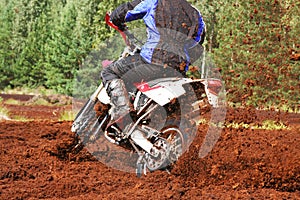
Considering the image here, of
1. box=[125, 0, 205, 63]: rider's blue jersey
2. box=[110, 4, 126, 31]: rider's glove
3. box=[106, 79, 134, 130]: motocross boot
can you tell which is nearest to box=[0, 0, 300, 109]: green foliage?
box=[110, 4, 126, 31]: rider's glove

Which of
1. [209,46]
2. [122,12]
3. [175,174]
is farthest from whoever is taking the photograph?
[209,46]

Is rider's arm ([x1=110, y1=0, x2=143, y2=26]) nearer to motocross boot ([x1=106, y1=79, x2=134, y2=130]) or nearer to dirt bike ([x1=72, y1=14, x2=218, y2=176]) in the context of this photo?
dirt bike ([x1=72, y1=14, x2=218, y2=176])

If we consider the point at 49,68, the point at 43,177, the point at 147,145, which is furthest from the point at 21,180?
the point at 49,68

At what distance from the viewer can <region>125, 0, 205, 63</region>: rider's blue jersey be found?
209 inches

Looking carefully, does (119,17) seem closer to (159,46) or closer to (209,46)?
(159,46)

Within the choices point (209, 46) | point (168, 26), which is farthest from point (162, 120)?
point (209, 46)

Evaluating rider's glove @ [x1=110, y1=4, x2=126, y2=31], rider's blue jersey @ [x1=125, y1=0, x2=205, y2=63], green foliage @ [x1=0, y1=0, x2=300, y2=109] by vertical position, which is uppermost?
rider's blue jersey @ [x1=125, y1=0, x2=205, y2=63]

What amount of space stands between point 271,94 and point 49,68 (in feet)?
65.9

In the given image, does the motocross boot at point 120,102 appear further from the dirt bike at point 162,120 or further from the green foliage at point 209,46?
the green foliage at point 209,46

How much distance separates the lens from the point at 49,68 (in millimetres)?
38688

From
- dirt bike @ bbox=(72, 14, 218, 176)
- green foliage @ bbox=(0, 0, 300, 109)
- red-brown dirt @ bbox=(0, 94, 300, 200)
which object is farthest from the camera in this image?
green foliage @ bbox=(0, 0, 300, 109)

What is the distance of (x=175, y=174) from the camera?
5.29m

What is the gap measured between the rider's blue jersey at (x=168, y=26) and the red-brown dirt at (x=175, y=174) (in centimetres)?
105

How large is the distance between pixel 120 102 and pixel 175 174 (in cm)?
90
